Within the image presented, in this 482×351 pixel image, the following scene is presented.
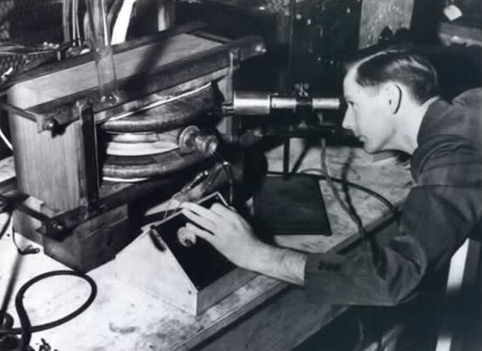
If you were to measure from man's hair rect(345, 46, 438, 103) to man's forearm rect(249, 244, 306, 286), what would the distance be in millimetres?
502

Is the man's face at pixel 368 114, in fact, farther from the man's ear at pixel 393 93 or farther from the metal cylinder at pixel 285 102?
the metal cylinder at pixel 285 102

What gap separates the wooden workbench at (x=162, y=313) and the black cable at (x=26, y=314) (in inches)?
0.4

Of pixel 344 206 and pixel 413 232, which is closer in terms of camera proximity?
pixel 413 232

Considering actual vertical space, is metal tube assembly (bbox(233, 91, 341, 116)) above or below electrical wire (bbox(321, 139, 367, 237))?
above

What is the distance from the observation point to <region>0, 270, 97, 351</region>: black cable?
1.34 meters

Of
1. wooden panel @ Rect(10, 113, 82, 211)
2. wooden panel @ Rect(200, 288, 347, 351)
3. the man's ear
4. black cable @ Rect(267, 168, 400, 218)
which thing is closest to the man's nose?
the man's ear

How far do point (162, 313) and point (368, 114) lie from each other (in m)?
0.72

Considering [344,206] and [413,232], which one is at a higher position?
[413,232]

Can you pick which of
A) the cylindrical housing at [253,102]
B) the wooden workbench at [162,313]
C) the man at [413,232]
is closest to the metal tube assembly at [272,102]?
the cylindrical housing at [253,102]

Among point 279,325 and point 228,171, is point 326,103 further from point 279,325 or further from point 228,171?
point 279,325

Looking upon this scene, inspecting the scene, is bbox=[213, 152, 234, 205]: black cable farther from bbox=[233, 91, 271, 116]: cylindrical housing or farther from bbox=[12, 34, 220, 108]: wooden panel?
bbox=[12, 34, 220, 108]: wooden panel

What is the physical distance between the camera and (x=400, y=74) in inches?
67.5

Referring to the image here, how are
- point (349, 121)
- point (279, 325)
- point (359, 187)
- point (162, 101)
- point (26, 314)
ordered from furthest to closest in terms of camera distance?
1. point (359, 187)
2. point (349, 121)
3. point (279, 325)
4. point (162, 101)
5. point (26, 314)

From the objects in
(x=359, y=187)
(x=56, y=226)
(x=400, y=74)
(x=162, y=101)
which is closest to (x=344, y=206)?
(x=359, y=187)
